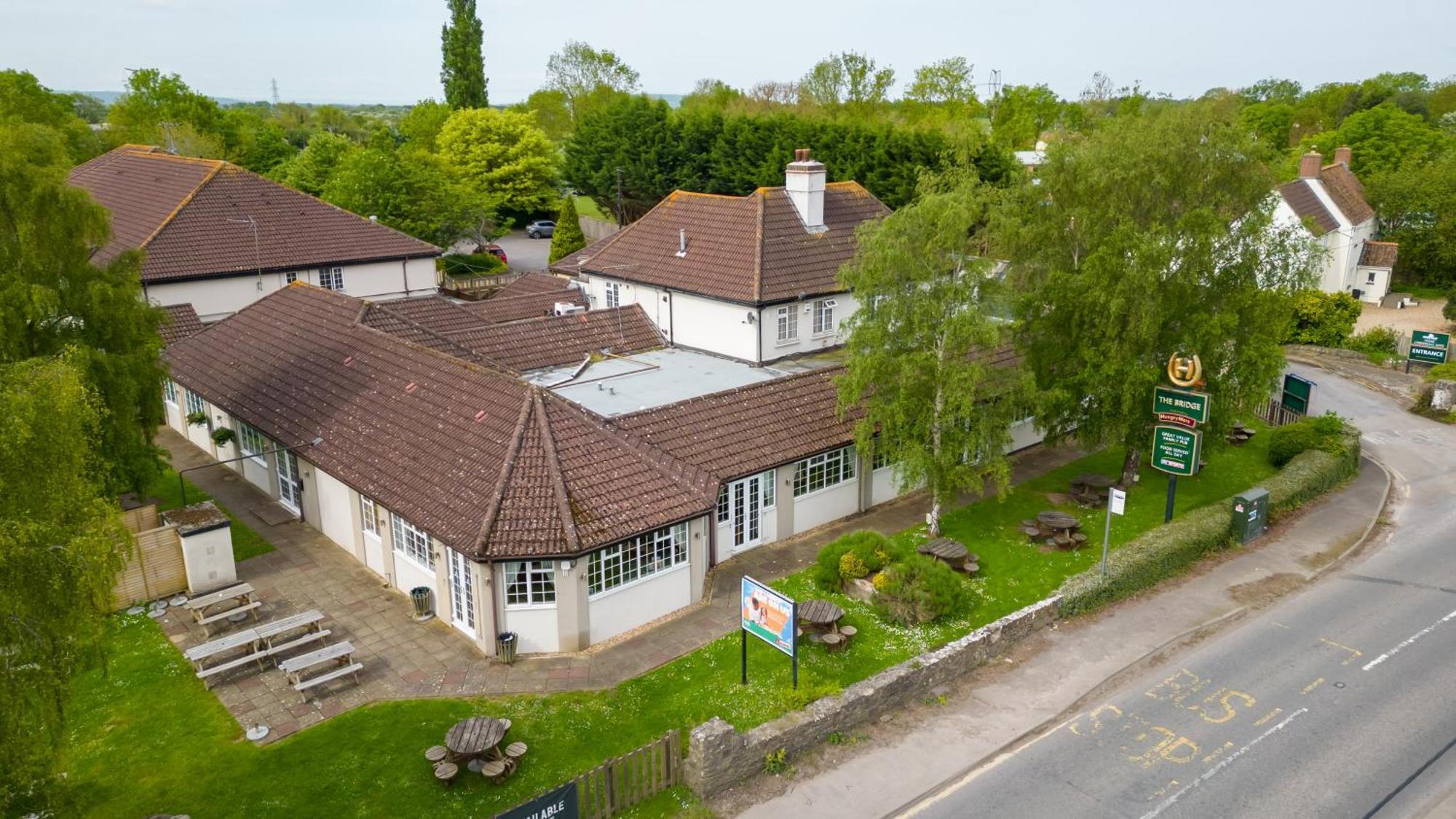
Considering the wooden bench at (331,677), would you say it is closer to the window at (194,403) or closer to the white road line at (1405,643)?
the window at (194,403)

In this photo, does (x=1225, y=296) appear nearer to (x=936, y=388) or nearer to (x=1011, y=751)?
(x=936, y=388)

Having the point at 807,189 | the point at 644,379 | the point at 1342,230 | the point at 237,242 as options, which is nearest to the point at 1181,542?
the point at 644,379

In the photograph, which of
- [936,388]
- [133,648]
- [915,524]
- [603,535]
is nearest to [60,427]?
[603,535]

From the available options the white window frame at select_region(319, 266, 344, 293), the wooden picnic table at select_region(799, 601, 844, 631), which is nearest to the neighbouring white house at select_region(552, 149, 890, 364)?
the white window frame at select_region(319, 266, 344, 293)

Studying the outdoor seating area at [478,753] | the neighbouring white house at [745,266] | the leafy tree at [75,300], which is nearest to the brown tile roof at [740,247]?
the neighbouring white house at [745,266]

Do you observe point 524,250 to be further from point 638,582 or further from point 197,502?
point 638,582

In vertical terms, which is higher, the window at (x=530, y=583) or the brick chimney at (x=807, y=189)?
the brick chimney at (x=807, y=189)

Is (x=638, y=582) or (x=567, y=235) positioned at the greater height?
(x=567, y=235)
